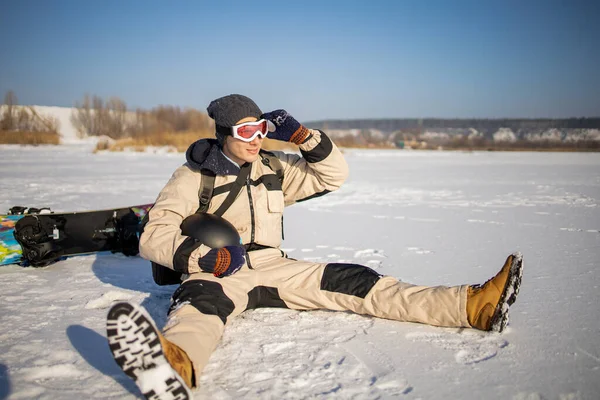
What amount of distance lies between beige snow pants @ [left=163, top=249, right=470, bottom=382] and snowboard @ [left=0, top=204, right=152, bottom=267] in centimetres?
150

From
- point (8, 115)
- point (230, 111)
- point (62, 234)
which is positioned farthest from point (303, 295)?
point (8, 115)

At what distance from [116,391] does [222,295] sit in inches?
29.8

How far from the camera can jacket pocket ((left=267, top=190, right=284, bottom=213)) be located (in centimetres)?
289

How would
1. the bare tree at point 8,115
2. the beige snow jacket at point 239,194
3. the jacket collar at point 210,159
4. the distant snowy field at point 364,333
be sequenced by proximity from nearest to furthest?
1. the distant snowy field at point 364,333
2. the beige snow jacket at point 239,194
3. the jacket collar at point 210,159
4. the bare tree at point 8,115

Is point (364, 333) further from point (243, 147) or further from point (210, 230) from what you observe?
point (243, 147)

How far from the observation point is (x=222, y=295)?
2.45m

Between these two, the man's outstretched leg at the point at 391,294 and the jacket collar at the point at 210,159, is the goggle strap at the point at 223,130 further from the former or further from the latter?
the man's outstretched leg at the point at 391,294

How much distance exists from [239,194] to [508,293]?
69.9 inches

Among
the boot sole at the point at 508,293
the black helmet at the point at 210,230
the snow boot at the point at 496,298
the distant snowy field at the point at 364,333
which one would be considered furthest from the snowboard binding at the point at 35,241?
the boot sole at the point at 508,293

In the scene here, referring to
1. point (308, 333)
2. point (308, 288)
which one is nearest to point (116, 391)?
point (308, 333)

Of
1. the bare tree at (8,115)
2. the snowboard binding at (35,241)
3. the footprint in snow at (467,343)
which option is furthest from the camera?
the bare tree at (8,115)

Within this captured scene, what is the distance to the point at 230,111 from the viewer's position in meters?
2.78

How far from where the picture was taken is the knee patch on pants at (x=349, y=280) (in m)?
2.63

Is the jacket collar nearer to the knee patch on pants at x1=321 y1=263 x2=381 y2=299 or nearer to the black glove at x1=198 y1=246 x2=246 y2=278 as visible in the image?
the black glove at x1=198 y1=246 x2=246 y2=278
